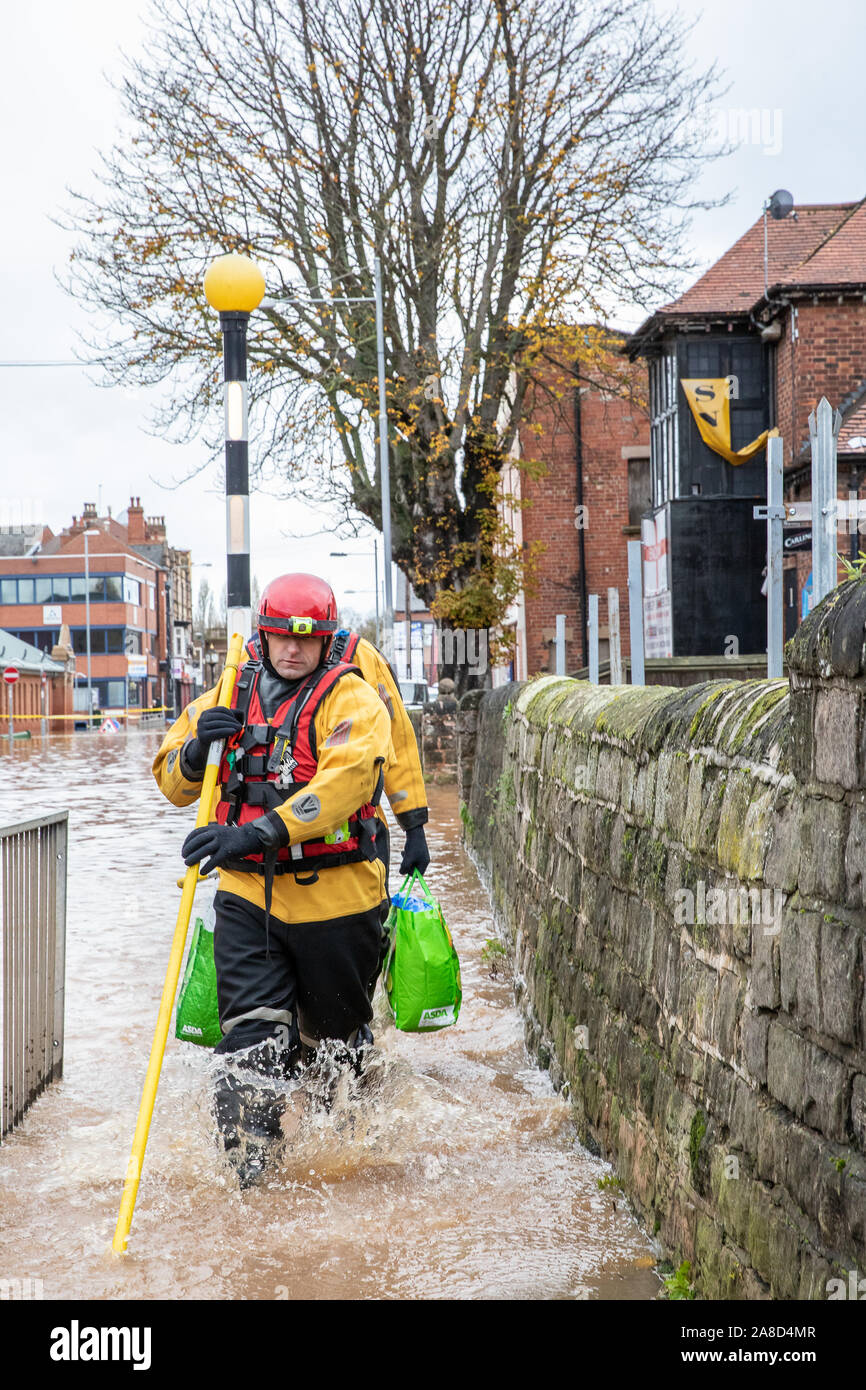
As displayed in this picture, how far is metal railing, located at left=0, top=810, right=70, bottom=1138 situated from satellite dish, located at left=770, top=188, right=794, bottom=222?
81.3 feet

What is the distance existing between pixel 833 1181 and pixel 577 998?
9.21 feet

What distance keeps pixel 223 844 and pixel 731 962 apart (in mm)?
1689

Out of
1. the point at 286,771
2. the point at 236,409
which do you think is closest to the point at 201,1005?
the point at 286,771

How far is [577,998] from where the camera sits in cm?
546

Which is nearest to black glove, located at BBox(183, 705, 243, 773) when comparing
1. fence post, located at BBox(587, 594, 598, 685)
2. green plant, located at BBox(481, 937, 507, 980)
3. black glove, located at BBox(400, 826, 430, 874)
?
black glove, located at BBox(400, 826, 430, 874)

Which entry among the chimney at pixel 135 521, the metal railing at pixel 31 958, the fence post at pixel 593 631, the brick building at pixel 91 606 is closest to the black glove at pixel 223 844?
the metal railing at pixel 31 958

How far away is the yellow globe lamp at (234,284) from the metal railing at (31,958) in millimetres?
3063

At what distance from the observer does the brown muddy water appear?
3939 mm

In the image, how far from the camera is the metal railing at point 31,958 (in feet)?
16.5

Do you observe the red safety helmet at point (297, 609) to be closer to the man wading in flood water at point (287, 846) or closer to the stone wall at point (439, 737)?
the man wading in flood water at point (287, 846)

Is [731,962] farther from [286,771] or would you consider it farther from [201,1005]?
[201,1005]

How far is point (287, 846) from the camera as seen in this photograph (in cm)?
453

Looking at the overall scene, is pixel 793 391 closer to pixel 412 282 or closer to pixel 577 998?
pixel 412 282

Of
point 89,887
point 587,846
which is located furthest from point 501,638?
point 587,846
